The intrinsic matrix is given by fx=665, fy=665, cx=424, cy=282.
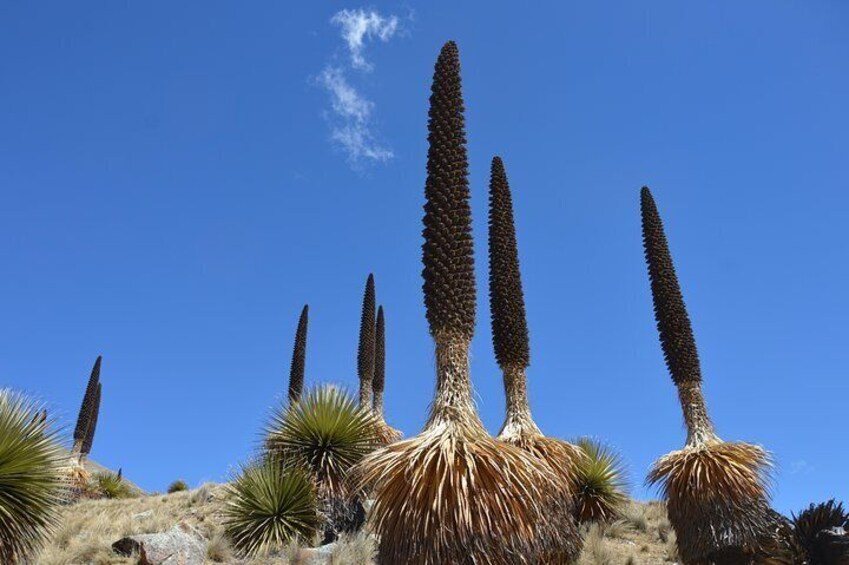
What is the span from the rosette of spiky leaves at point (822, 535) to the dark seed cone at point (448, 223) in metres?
7.16

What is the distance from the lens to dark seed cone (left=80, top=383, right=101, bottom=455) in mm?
35812

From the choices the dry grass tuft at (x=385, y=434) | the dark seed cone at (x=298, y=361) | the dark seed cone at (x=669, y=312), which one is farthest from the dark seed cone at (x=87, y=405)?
the dark seed cone at (x=669, y=312)

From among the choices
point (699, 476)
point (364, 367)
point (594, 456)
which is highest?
point (364, 367)

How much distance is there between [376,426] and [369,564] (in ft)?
13.8

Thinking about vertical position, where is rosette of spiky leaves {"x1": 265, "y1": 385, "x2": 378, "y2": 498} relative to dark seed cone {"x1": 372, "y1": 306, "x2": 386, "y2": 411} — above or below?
below

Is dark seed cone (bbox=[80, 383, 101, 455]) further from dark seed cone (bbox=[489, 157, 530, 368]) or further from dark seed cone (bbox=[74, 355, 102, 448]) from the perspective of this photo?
dark seed cone (bbox=[489, 157, 530, 368])

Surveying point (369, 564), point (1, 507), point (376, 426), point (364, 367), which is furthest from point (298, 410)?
point (364, 367)

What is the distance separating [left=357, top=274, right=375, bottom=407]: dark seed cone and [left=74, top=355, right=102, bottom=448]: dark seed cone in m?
17.3

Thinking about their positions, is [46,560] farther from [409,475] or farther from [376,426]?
[409,475]

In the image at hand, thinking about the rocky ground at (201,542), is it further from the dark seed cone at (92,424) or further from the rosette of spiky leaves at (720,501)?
the dark seed cone at (92,424)

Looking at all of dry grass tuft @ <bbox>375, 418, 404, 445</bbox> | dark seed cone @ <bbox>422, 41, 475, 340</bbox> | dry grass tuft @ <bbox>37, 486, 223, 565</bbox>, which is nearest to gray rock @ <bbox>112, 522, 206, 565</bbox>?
dry grass tuft @ <bbox>37, 486, 223, 565</bbox>

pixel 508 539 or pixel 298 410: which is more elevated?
pixel 298 410

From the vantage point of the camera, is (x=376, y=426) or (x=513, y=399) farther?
(x=376, y=426)

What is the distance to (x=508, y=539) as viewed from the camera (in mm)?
7859
